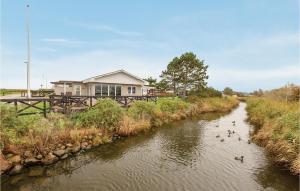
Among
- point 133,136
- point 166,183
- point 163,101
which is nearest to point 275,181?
point 166,183

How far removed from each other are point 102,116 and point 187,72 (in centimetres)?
2801

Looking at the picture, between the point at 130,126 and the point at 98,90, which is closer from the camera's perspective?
the point at 130,126

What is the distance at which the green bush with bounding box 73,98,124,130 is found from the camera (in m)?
17.9

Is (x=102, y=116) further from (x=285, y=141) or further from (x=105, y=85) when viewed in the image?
(x=105, y=85)

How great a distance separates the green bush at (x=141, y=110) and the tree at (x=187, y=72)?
2012 centimetres

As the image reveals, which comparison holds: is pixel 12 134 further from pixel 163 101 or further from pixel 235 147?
pixel 163 101

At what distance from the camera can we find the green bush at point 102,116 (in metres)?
17.9

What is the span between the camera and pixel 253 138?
19000 millimetres

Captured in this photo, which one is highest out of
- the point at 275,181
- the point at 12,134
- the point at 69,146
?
the point at 12,134

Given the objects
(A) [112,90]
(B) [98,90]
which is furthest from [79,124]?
(A) [112,90]

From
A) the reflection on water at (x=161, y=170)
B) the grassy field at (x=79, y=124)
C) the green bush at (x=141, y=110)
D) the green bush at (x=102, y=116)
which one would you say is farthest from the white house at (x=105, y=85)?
the reflection on water at (x=161, y=170)

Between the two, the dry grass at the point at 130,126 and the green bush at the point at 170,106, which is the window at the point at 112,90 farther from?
the dry grass at the point at 130,126

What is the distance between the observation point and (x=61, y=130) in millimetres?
14711

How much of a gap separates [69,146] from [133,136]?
6.25 meters
